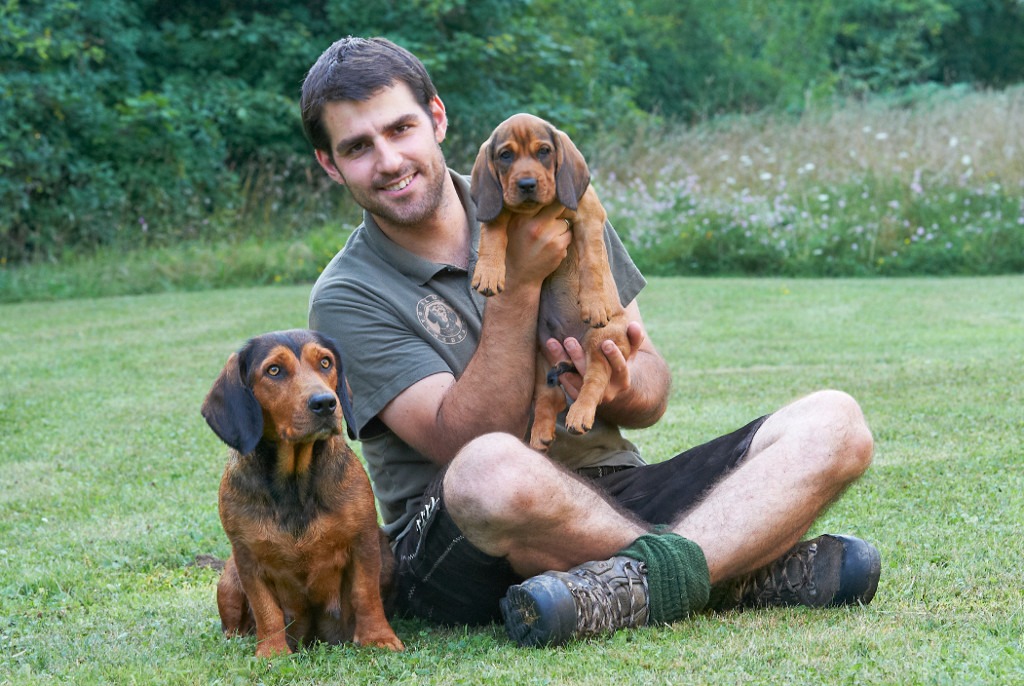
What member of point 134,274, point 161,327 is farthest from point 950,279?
point 134,274

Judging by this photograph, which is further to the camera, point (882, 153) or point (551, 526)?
point (882, 153)

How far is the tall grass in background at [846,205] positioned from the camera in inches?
508

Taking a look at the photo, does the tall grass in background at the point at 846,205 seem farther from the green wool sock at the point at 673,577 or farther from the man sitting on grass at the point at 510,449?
the green wool sock at the point at 673,577

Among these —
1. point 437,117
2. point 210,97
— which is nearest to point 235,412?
point 437,117

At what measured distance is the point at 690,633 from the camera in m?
3.29

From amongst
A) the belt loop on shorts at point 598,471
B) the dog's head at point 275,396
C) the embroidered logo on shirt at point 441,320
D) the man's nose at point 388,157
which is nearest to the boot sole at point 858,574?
the belt loop on shorts at point 598,471

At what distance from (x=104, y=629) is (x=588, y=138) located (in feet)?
55.5

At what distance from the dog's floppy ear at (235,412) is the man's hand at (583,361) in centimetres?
98

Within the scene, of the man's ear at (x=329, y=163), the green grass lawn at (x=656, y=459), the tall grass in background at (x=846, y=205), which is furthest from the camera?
the tall grass in background at (x=846, y=205)

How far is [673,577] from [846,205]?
1091 cm

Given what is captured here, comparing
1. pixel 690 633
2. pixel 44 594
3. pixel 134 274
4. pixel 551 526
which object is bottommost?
pixel 134 274

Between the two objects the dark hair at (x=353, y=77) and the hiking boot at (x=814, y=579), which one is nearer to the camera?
the hiking boot at (x=814, y=579)

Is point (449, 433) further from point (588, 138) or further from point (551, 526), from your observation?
point (588, 138)

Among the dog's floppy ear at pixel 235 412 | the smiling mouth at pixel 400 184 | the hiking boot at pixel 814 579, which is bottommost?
the hiking boot at pixel 814 579
